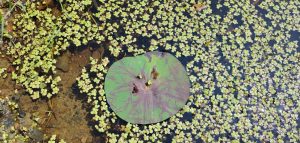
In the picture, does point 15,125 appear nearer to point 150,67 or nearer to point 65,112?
point 65,112

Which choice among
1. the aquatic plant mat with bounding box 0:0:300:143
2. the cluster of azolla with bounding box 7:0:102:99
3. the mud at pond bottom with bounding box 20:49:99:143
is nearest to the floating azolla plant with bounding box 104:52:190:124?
the aquatic plant mat with bounding box 0:0:300:143

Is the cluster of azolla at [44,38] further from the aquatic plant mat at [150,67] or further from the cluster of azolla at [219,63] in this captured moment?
the cluster of azolla at [219,63]

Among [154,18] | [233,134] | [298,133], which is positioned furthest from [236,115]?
[154,18]

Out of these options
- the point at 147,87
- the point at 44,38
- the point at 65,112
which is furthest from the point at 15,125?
the point at 147,87

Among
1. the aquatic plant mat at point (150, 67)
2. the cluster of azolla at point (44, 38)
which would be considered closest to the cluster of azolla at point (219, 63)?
the aquatic plant mat at point (150, 67)

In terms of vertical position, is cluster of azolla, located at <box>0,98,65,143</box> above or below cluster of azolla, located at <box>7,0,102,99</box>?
below

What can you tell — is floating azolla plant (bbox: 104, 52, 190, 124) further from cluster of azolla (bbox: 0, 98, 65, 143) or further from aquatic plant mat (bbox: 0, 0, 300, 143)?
cluster of azolla (bbox: 0, 98, 65, 143)

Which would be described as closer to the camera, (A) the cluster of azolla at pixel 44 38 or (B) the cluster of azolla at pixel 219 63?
(B) the cluster of azolla at pixel 219 63
